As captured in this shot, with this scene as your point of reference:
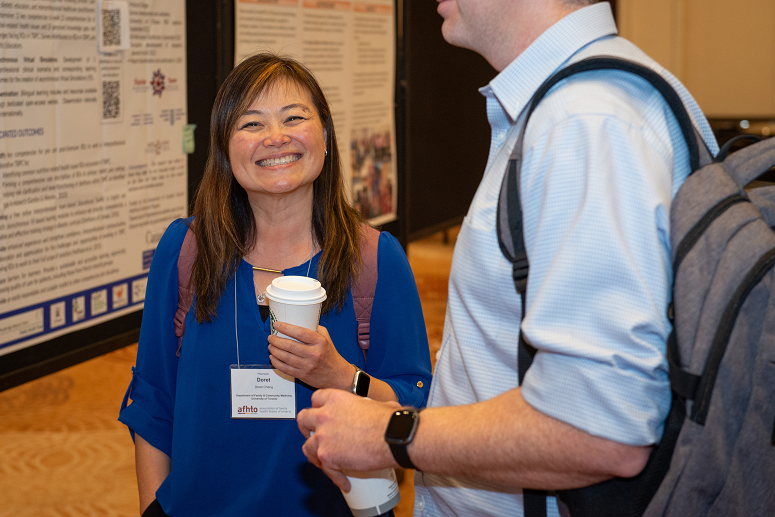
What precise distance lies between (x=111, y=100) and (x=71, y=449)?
6.08ft

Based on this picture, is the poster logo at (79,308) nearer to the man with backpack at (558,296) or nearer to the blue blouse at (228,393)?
the blue blouse at (228,393)

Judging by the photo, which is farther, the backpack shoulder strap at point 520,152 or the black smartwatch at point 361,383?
the black smartwatch at point 361,383

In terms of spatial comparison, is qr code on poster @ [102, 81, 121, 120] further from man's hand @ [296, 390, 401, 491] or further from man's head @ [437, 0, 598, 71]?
man's hand @ [296, 390, 401, 491]

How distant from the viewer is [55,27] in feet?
7.55

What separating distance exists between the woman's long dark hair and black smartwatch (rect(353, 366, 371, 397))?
19 centimetres

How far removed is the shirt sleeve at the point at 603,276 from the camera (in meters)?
0.94

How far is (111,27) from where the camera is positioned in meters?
2.52

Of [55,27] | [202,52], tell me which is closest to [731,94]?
[202,52]

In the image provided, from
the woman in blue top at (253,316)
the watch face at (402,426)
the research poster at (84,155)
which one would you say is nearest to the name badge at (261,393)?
the woman in blue top at (253,316)

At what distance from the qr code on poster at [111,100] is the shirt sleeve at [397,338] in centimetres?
127

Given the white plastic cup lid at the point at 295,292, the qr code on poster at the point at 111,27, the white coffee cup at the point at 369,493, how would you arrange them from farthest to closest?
the qr code on poster at the point at 111,27
the white plastic cup lid at the point at 295,292
the white coffee cup at the point at 369,493

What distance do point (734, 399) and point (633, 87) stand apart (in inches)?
18.1

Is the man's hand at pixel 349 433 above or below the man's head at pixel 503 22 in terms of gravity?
below

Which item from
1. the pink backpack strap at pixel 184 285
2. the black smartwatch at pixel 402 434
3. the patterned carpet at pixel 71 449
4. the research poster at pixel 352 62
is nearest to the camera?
the black smartwatch at pixel 402 434
